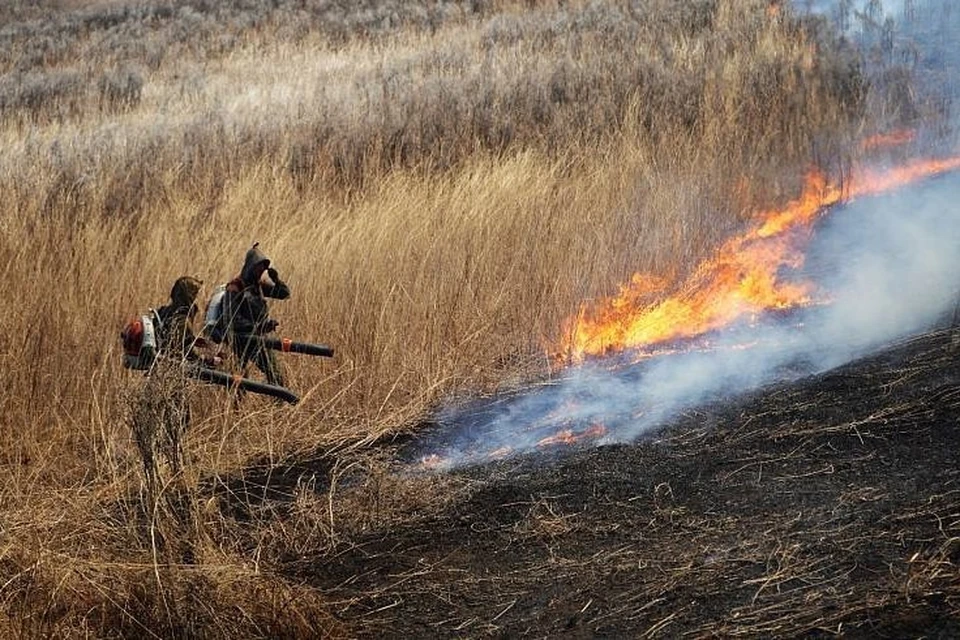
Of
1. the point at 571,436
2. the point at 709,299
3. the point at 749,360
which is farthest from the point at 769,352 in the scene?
the point at 571,436

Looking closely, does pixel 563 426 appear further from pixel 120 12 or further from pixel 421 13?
pixel 120 12

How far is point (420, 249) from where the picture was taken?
7.83 m

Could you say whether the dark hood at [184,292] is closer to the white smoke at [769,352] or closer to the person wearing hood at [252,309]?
the person wearing hood at [252,309]

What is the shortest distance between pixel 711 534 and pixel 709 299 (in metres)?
3.89

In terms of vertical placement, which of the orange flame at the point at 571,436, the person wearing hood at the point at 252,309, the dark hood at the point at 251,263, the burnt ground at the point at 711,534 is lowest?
the orange flame at the point at 571,436

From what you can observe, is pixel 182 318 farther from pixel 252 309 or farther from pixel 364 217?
pixel 364 217

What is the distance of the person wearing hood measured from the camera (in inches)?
218

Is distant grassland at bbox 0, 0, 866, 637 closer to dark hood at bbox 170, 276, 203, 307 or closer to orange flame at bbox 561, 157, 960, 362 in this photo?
orange flame at bbox 561, 157, 960, 362

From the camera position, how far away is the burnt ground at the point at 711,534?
3600mm

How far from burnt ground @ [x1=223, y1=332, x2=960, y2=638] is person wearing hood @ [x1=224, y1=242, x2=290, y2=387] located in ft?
3.12

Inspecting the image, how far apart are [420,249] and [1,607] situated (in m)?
4.44

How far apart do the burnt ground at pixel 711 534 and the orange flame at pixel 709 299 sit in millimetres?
1829

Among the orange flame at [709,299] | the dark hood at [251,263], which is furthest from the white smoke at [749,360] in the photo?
the dark hood at [251,263]

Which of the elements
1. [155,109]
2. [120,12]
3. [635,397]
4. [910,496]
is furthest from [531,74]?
[120,12]
